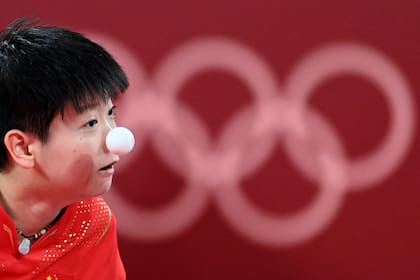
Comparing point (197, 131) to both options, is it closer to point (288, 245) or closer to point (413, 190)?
point (288, 245)

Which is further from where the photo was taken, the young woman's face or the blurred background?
the blurred background

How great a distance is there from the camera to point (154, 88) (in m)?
1.38

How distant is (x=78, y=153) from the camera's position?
38.9 inches

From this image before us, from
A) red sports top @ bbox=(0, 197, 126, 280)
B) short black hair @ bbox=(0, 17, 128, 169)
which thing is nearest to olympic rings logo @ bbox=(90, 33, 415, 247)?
red sports top @ bbox=(0, 197, 126, 280)

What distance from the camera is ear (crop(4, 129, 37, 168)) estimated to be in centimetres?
99

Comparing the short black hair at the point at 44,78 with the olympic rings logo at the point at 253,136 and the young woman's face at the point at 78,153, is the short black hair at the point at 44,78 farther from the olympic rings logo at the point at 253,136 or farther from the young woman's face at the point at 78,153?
the olympic rings logo at the point at 253,136

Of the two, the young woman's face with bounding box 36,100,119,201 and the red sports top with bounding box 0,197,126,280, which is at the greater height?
the young woman's face with bounding box 36,100,119,201

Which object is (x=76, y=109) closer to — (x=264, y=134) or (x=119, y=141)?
(x=119, y=141)

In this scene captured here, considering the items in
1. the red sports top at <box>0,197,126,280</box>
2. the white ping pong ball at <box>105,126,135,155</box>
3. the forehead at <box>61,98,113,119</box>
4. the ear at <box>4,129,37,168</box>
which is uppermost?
the forehead at <box>61,98,113,119</box>

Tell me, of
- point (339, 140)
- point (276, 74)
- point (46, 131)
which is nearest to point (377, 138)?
point (339, 140)

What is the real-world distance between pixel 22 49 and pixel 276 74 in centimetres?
55

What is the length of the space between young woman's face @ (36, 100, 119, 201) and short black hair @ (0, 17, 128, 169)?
0.01 m

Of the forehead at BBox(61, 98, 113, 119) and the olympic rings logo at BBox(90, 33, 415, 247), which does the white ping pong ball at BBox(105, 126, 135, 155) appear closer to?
the forehead at BBox(61, 98, 113, 119)

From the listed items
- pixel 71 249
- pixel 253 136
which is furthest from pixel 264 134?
pixel 71 249
